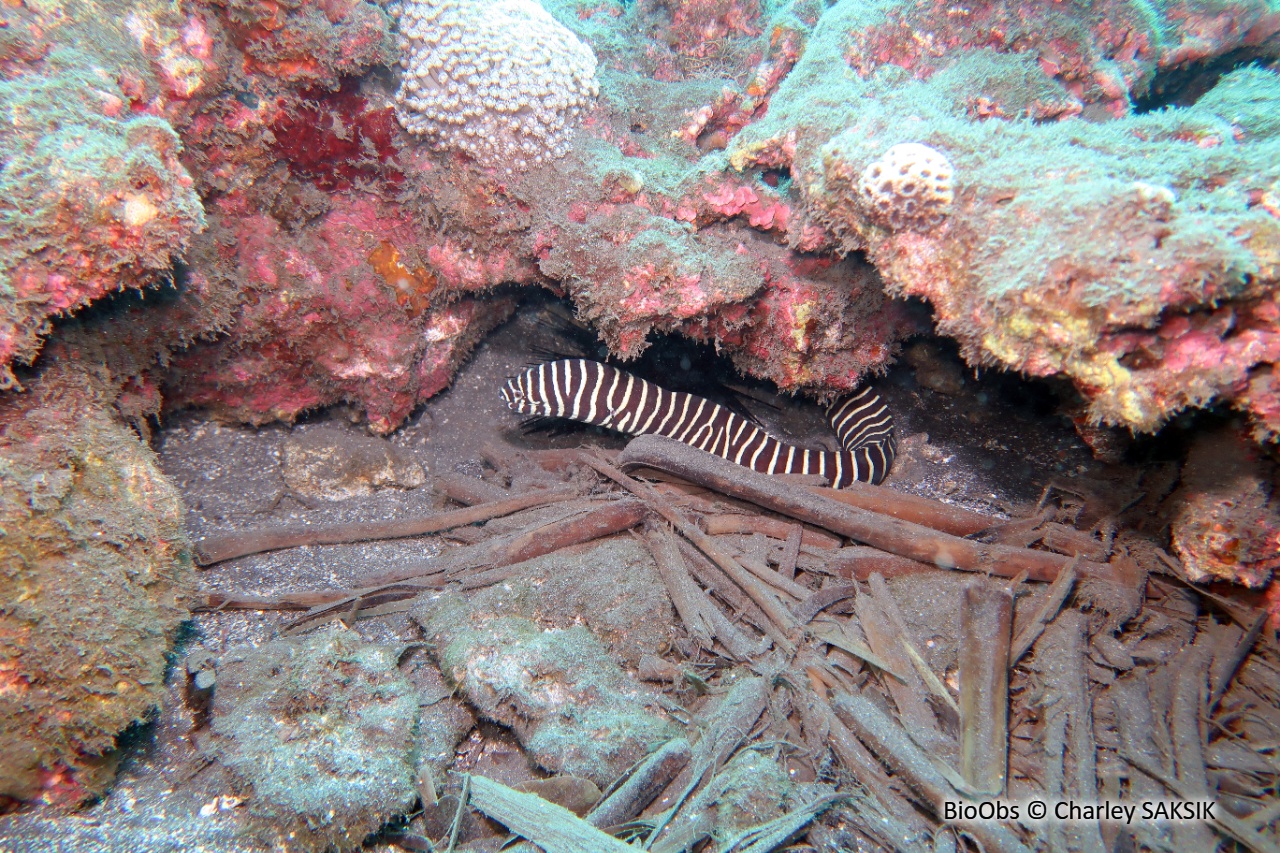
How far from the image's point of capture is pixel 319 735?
256 centimetres

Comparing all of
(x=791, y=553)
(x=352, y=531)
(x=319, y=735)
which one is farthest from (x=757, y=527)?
(x=352, y=531)

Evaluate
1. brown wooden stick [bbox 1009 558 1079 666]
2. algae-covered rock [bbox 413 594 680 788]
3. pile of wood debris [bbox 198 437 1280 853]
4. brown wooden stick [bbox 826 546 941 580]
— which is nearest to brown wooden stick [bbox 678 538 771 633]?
pile of wood debris [bbox 198 437 1280 853]

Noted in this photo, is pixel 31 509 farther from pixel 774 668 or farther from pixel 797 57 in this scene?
pixel 797 57

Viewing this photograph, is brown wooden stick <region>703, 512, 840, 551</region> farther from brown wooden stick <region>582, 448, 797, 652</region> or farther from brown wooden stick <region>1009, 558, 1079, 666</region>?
brown wooden stick <region>1009, 558, 1079, 666</region>

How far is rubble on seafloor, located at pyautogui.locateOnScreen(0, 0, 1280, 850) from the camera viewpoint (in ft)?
7.63

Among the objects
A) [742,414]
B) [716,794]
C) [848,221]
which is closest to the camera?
[716,794]

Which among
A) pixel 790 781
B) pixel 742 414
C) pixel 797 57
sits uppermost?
pixel 797 57

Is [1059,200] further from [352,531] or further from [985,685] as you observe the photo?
[352,531]

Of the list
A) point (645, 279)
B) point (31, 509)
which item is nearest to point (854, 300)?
point (645, 279)

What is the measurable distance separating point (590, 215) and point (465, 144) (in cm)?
109

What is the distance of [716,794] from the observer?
7.74 ft

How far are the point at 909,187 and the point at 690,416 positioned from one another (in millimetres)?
3410

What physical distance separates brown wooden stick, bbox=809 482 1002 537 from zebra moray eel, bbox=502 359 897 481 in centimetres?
122

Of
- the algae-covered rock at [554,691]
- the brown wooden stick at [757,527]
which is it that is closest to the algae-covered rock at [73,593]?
the algae-covered rock at [554,691]
